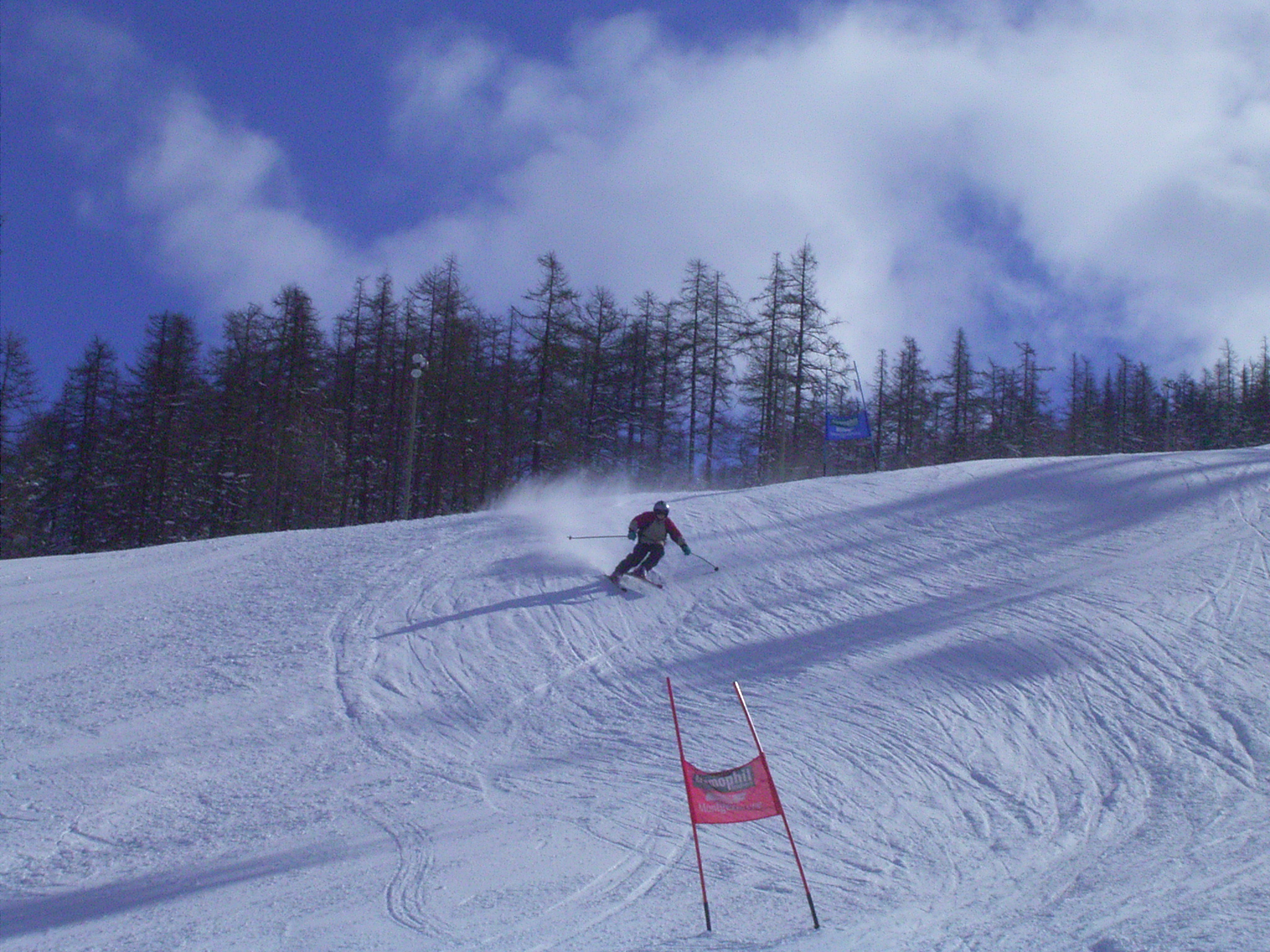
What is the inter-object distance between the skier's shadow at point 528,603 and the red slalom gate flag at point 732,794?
773 centimetres

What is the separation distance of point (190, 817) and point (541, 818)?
3.12m

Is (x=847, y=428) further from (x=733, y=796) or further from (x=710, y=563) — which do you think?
(x=733, y=796)

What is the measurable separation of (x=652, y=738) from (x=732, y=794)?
3.60 metres

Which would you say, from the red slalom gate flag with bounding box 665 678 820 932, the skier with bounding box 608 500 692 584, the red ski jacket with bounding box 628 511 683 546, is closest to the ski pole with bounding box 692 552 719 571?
the skier with bounding box 608 500 692 584

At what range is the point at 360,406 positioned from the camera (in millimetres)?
39469

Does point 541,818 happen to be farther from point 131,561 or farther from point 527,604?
point 131,561

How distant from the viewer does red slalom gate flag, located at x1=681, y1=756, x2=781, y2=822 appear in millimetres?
6098

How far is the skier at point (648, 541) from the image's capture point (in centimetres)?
1509

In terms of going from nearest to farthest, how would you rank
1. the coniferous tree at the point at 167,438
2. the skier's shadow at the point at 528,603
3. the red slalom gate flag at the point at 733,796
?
1. the red slalom gate flag at the point at 733,796
2. the skier's shadow at the point at 528,603
3. the coniferous tree at the point at 167,438

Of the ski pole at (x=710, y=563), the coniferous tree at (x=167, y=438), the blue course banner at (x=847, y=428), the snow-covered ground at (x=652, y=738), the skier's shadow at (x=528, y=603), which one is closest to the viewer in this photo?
the snow-covered ground at (x=652, y=738)

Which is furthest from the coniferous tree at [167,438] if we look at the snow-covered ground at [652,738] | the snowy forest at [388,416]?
the snow-covered ground at [652,738]

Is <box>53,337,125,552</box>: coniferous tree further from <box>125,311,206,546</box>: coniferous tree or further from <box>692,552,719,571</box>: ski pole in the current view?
<box>692,552,719,571</box>: ski pole

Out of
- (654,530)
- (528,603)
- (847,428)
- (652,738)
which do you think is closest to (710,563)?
(654,530)

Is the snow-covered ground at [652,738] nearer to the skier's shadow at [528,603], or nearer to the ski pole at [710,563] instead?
the skier's shadow at [528,603]
